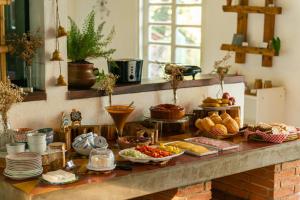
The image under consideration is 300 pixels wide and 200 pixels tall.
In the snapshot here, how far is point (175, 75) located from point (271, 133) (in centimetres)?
79

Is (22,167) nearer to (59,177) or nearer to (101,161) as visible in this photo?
(59,177)

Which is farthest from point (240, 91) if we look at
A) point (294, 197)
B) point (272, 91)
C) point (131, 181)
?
point (131, 181)

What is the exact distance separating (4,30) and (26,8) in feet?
0.92

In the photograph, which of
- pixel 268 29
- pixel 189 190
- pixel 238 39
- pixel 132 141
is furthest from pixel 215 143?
pixel 238 39

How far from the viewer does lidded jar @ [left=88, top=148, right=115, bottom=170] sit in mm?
2961

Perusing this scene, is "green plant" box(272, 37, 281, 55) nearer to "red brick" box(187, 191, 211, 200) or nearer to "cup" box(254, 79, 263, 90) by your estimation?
"cup" box(254, 79, 263, 90)

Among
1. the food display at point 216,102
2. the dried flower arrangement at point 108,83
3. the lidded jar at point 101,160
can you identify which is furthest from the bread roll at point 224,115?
the lidded jar at point 101,160

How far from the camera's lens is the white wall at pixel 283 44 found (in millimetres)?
5906

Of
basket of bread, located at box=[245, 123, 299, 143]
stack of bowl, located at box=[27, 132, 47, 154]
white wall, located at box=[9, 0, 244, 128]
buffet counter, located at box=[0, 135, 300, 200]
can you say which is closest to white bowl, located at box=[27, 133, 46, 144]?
stack of bowl, located at box=[27, 132, 47, 154]

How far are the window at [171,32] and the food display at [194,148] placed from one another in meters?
3.53

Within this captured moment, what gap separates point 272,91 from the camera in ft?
19.6

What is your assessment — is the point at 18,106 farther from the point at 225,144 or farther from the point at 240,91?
the point at 240,91

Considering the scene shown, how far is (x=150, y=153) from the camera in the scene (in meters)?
3.17

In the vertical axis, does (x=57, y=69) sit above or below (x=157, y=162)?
above
